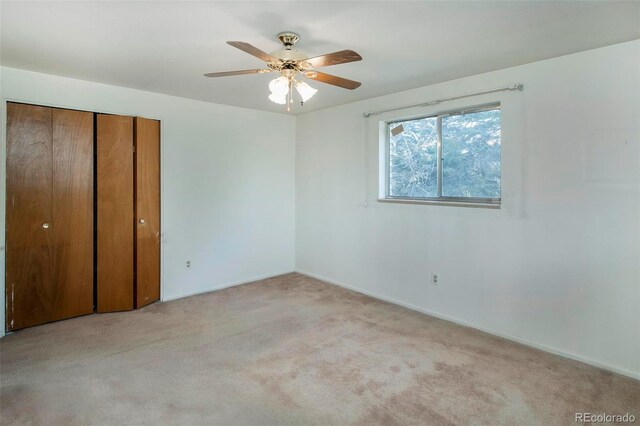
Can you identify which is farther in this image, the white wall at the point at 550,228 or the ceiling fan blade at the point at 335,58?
the white wall at the point at 550,228

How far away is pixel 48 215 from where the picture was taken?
3258 mm

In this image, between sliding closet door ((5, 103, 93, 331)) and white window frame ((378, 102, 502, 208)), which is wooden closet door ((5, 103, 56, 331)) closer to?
sliding closet door ((5, 103, 93, 331))

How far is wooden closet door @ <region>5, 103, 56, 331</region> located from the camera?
3.08 meters

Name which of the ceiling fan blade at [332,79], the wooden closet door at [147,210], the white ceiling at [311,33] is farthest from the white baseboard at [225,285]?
the ceiling fan blade at [332,79]

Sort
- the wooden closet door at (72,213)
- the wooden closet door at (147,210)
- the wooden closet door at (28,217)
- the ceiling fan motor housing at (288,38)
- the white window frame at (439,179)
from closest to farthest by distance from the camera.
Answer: the ceiling fan motor housing at (288,38), the wooden closet door at (28,217), the white window frame at (439,179), the wooden closet door at (72,213), the wooden closet door at (147,210)

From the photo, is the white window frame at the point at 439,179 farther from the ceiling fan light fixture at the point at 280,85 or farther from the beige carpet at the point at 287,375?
the ceiling fan light fixture at the point at 280,85

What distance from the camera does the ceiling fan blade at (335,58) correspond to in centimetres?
197

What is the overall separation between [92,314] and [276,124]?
10.6ft

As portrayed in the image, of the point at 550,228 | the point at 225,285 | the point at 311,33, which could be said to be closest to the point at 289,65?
the point at 311,33

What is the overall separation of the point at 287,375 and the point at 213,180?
274 centimetres

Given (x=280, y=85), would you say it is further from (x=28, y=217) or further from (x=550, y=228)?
(x=28, y=217)

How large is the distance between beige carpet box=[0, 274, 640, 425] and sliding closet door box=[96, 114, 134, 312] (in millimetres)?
297

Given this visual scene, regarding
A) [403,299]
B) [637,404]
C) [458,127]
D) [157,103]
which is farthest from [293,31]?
[637,404]

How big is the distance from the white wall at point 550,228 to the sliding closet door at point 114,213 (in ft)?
9.14
